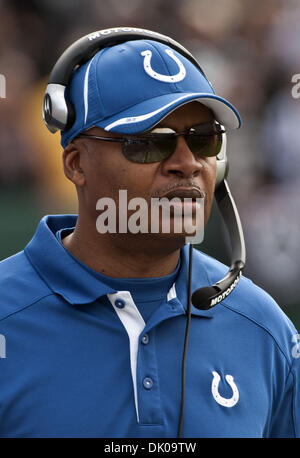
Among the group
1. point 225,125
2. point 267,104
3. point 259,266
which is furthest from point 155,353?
point 267,104

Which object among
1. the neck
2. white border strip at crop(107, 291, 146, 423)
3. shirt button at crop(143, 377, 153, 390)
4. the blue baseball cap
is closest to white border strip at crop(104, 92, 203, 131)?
the blue baseball cap

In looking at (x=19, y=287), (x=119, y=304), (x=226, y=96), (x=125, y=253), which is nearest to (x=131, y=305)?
(x=119, y=304)

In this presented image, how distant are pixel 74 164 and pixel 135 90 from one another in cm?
26

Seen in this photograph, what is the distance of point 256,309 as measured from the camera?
7.18 feet

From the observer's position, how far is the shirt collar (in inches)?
78.2

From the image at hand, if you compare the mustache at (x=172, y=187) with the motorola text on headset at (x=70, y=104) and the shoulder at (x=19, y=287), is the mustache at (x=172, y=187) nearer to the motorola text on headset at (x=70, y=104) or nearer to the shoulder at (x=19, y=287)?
the motorola text on headset at (x=70, y=104)

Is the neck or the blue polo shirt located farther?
the neck

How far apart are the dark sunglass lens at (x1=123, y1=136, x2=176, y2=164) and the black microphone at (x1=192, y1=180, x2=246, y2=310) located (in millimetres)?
348

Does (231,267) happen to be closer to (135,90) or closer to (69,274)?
(69,274)

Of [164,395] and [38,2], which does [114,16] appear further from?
[164,395]

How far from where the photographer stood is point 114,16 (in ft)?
16.9

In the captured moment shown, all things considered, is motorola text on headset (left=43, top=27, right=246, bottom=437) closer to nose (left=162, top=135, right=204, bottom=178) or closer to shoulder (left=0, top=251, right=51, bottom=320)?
nose (left=162, top=135, right=204, bottom=178)

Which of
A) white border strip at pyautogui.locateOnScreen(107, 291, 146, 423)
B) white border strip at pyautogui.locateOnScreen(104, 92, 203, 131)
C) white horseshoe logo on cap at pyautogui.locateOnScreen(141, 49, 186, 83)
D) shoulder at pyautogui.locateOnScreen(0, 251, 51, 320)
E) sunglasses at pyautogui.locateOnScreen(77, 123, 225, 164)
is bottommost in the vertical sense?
white border strip at pyautogui.locateOnScreen(107, 291, 146, 423)

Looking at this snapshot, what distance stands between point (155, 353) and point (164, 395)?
105 millimetres
